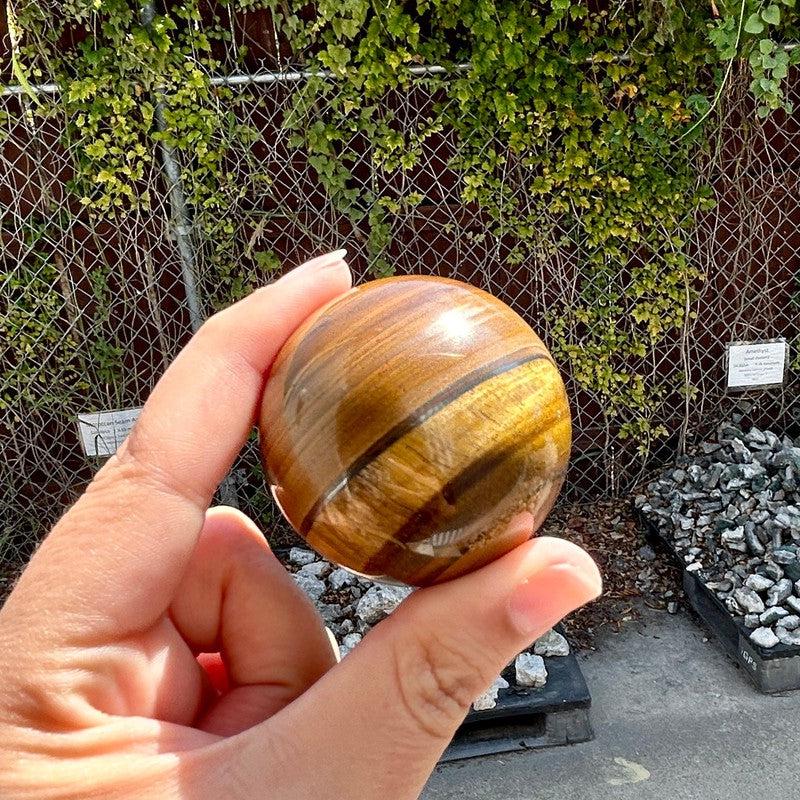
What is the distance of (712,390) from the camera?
4.64m

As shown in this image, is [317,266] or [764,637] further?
[764,637]

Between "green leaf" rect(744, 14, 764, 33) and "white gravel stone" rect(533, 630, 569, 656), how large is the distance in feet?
9.30

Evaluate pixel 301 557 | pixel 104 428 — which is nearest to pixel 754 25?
pixel 301 557

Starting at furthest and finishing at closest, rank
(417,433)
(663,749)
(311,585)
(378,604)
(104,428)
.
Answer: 1. (104,428)
2. (311,585)
3. (378,604)
4. (663,749)
5. (417,433)

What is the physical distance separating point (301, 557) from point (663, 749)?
198 cm

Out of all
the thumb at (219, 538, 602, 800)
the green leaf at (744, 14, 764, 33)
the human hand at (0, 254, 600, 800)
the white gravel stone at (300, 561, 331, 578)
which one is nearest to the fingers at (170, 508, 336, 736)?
the human hand at (0, 254, 600, 800)

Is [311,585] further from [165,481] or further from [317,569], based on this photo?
[165,481]

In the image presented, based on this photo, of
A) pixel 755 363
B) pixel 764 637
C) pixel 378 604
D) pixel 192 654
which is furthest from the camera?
pixel 755 363

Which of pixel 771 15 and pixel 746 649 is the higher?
pixel 771 15

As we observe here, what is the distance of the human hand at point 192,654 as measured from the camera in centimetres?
120

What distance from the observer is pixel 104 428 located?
160 inches

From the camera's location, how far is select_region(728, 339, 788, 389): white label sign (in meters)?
4.53

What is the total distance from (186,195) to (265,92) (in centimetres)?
64

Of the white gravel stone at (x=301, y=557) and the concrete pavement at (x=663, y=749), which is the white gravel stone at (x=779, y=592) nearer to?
the concrete pavement at (x=663, y=749)
